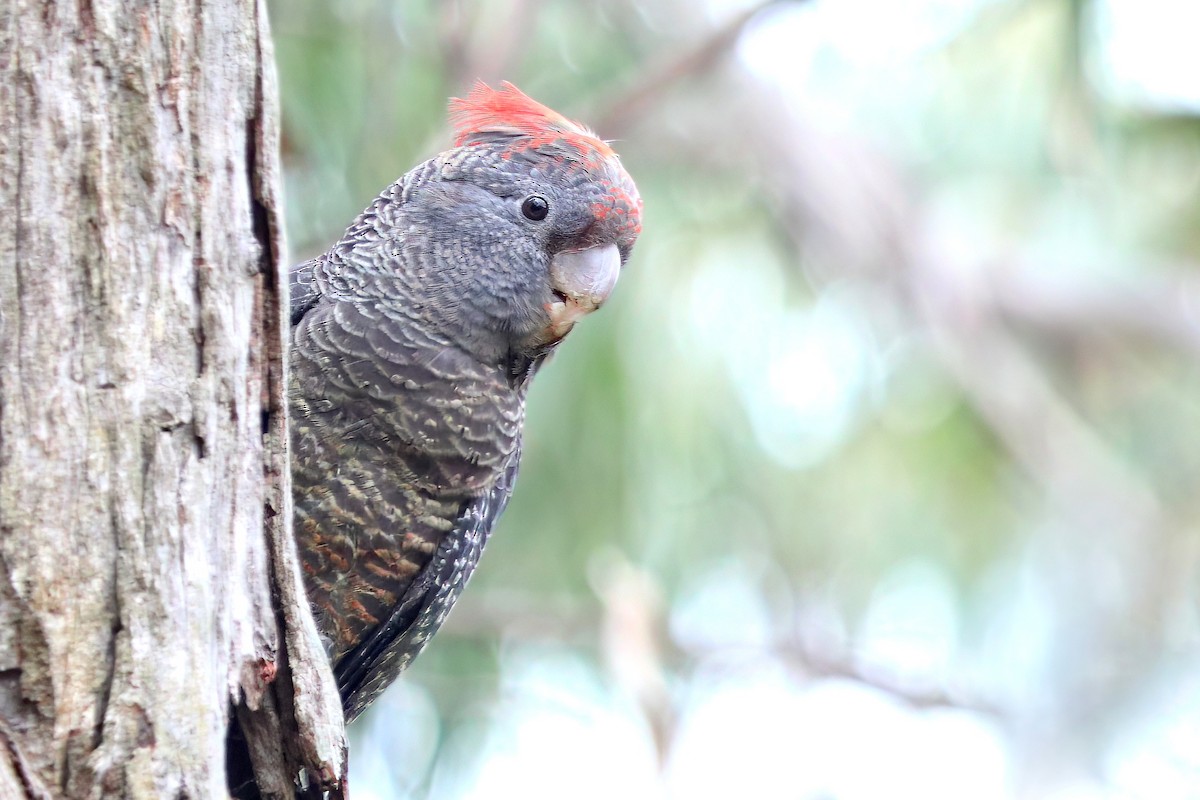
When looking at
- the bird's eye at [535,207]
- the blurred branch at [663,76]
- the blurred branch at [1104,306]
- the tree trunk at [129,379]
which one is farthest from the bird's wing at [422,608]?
the blurred branch at [1104,306]

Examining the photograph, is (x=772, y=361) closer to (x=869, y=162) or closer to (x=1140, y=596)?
(x=869, y=162)

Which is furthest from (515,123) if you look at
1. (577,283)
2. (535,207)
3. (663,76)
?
(663,76)

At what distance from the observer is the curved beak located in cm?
308

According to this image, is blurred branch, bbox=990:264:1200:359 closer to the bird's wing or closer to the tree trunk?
the bird's wing

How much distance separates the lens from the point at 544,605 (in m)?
7.80

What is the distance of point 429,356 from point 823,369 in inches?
253

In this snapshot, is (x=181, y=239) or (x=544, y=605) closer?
(x=181, y=239)

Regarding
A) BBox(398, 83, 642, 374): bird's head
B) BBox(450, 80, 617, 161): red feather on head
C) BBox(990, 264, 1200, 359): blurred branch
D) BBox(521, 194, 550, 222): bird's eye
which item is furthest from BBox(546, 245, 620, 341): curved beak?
BBox(990, 264, 1200, 359): blurred branch

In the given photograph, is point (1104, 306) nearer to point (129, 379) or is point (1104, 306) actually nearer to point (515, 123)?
point (515, 123)

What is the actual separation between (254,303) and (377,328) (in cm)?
98

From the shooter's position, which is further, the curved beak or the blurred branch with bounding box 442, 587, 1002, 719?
the blurred branch with bounding box 442, 587, 1002, 719

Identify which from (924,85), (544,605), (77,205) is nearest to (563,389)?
(544,605)

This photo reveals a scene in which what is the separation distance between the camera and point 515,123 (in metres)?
3.24

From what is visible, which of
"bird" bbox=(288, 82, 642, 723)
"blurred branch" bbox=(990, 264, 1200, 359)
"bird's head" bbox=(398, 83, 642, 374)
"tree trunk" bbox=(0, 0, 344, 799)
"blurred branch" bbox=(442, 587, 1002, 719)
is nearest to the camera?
"tree trunk" bbox=(0, 0, 344, 799)
